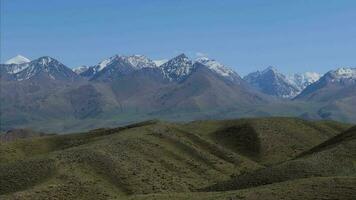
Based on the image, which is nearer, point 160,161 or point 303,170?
point 303,170

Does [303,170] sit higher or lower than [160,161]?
higher

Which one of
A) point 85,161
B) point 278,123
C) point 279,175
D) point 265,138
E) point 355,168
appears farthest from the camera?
point 278,123

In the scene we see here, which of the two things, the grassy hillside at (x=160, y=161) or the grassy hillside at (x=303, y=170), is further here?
the grassy hillside at (x=303, y=170)

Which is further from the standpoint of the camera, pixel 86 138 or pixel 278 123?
pixel 278 123

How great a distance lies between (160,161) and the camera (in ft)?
461

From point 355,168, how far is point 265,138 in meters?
69.6

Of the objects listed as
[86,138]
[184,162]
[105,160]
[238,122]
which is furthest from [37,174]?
[238,122]

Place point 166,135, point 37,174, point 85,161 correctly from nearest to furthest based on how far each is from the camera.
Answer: point 37,174 → point 85,161 → point 166,135

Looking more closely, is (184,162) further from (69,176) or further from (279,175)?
(279,175)

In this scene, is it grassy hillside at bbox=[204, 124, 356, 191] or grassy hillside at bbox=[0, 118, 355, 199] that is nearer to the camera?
grassy hillside at bbox=[0, 118, 355, 199]

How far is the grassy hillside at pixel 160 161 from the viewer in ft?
311

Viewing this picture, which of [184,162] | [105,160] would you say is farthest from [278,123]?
[105,160]

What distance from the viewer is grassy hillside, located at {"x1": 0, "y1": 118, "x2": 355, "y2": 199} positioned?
311ft

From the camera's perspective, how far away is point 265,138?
17775 cm
